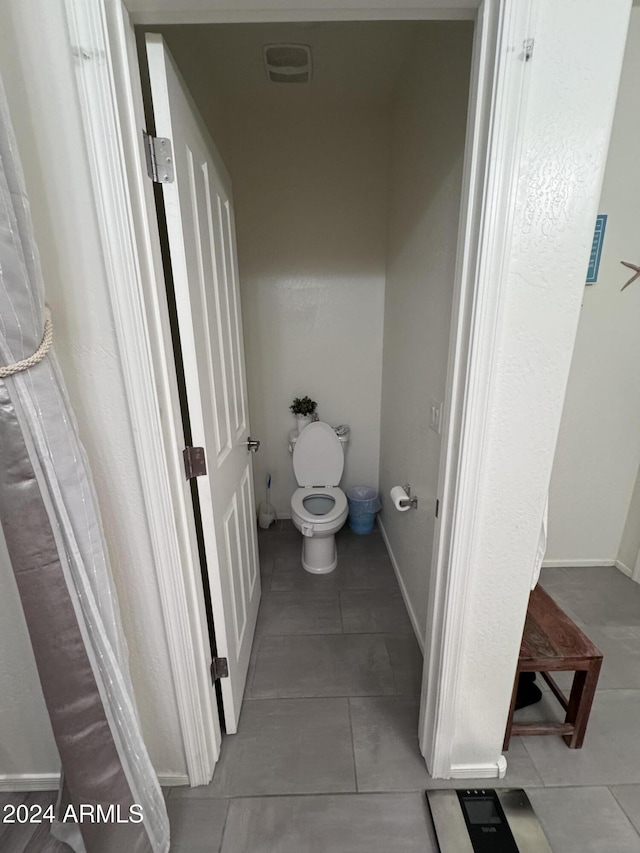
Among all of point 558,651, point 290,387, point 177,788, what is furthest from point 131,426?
point 290,387

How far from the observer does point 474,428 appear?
84 centimetres

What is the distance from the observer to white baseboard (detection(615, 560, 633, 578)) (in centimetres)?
202

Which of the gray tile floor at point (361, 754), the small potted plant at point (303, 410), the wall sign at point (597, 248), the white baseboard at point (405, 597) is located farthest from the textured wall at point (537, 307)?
the small potted plant at point (303, 410)

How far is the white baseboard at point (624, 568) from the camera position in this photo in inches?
79.5

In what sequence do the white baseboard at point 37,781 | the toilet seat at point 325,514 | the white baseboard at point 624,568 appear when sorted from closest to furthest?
the white baseboard at point 37,781 → the toilet seat at point 325,514 → the white baseboard at point 624,568

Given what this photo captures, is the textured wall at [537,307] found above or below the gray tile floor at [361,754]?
above

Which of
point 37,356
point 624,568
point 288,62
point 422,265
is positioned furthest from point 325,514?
point 288,62

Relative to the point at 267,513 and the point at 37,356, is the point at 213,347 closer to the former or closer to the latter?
the point at 37,356

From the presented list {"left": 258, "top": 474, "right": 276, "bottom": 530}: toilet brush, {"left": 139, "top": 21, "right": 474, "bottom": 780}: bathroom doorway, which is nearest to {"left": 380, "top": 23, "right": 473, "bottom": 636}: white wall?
{"left": 139, "top": 21, "right": 474, "bottom": 780}: bathroom doorway

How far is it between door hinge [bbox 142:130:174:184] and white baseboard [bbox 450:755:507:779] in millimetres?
1845

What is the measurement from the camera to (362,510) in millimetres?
2447

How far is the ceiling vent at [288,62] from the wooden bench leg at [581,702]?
2639mm

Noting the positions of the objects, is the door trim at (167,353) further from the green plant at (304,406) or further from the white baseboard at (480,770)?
the green plant at (304,406)

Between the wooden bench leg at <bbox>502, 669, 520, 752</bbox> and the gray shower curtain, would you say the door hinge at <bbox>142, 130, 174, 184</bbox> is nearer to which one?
the gray shower curtain
